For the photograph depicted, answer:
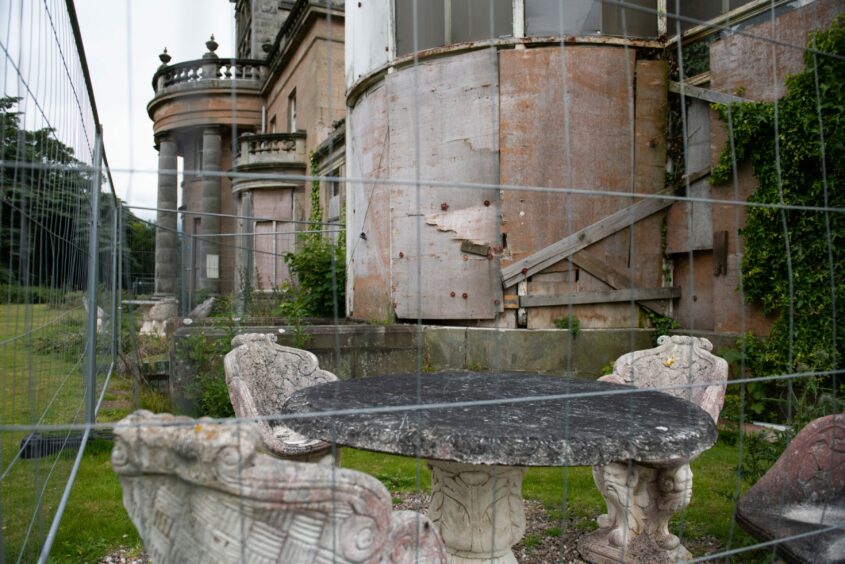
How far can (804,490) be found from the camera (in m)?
2.49

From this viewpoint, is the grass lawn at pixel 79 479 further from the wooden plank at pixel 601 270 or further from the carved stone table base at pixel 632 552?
the wooden plank at pixel 601 270

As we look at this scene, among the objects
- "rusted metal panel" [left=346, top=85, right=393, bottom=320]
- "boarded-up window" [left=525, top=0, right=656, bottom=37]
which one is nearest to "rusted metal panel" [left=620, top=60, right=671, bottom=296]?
"boarded-up window" [left=525, top=0, right=656, bottom=37]

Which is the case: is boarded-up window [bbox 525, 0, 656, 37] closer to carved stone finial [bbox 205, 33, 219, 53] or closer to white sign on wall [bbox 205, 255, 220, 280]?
white sign on wall [bbox 205, 255, 220, 280]

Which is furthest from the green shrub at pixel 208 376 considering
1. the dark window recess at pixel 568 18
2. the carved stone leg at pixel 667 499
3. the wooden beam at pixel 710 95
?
the wooden beam at pixel 710 95

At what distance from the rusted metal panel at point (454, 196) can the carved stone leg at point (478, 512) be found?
12.3 ft

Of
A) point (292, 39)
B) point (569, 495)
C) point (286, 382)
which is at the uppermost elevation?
point (292, 39)

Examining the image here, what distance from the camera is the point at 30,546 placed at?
2477 mm

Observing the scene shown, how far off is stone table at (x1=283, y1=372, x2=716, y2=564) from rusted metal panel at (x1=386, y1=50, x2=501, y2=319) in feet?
10.8

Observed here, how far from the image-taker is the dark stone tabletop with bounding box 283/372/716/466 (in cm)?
194

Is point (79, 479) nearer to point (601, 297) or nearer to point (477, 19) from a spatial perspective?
point (601, 297)

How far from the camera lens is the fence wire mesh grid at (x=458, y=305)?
190 centimetres

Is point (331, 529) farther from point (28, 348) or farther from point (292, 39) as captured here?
point (292, 39)

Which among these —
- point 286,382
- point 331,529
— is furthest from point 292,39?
point 331,529

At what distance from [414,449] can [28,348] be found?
1751 mm
